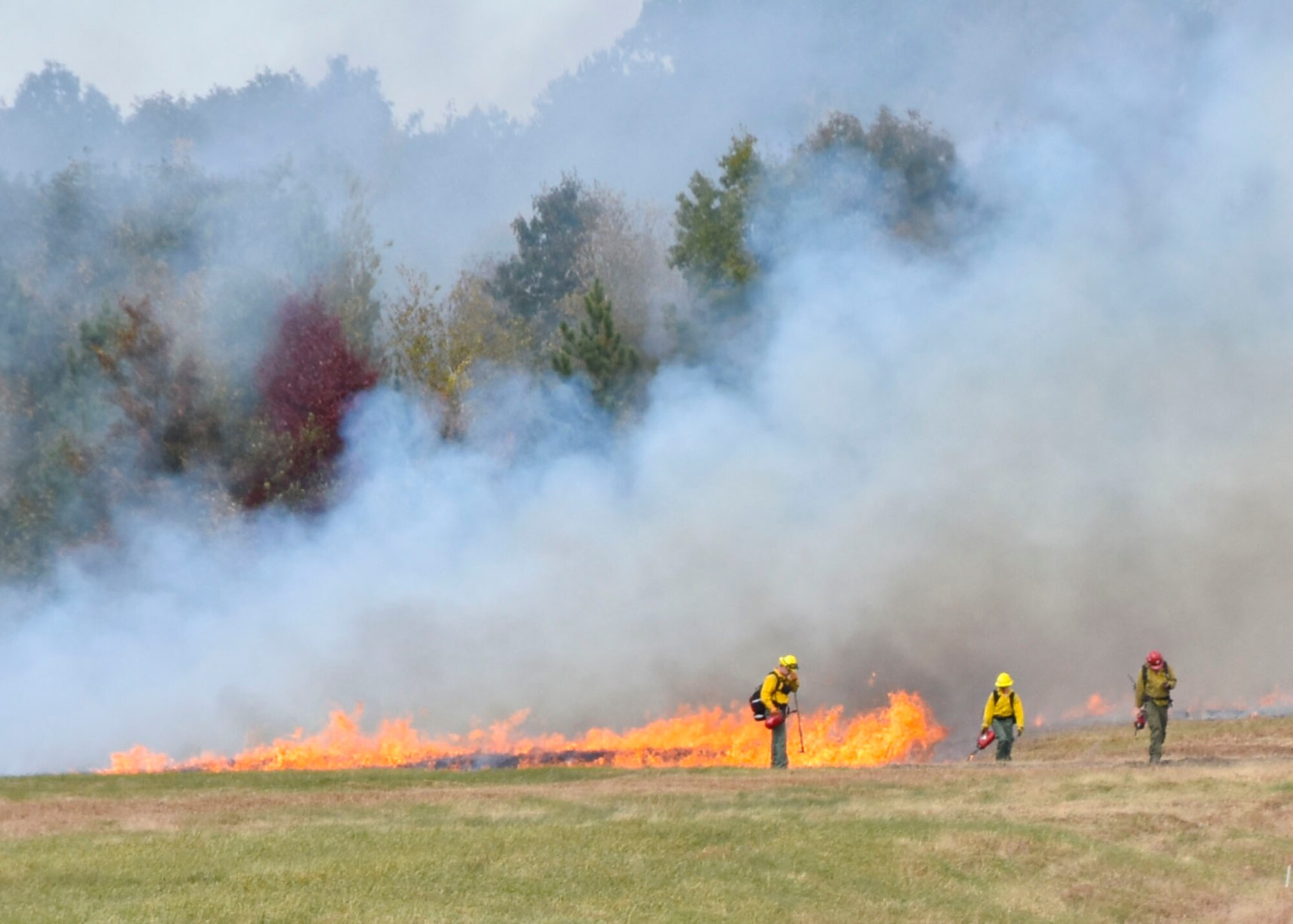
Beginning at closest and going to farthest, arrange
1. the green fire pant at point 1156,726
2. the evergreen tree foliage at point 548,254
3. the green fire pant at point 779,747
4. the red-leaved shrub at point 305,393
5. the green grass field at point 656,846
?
the green grass field at point 656,846
the green fire pant at point 1156,726
the green fire pant at point 779,747
the red-leaved shrub at point 305,393
the evergreen tree foliage at point 548,254

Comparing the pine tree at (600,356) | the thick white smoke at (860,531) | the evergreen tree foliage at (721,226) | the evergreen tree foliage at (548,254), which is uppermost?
the evergreen tree foliage at (548,254)

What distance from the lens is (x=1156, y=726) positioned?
28.8 m

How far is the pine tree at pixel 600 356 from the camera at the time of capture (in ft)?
151

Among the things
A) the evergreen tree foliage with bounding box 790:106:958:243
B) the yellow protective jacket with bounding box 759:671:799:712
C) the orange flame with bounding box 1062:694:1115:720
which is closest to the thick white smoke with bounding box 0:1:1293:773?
the orange flame with bounding box 1062:694:1115:720

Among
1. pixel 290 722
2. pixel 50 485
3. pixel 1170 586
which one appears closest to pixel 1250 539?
pixel 1170 586

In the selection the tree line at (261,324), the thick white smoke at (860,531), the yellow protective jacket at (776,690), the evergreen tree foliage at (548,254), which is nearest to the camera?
the yellow protective jacket at (776,690)

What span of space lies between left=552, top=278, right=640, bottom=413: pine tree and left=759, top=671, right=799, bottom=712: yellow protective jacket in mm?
17235

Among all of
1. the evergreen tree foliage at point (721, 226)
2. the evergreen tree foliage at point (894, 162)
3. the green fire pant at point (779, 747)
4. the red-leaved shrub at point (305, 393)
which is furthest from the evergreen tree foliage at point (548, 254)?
the green fire pant at point (779, 747)

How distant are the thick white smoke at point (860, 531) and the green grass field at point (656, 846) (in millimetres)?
8992

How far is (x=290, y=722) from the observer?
3462cm

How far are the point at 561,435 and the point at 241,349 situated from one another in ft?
36.6

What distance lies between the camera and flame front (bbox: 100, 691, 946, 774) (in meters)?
33.2

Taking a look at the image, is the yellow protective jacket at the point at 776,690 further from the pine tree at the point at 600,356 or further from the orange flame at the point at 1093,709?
the pine tree at the point at 600,356

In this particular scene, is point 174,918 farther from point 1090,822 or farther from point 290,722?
point 290,722
